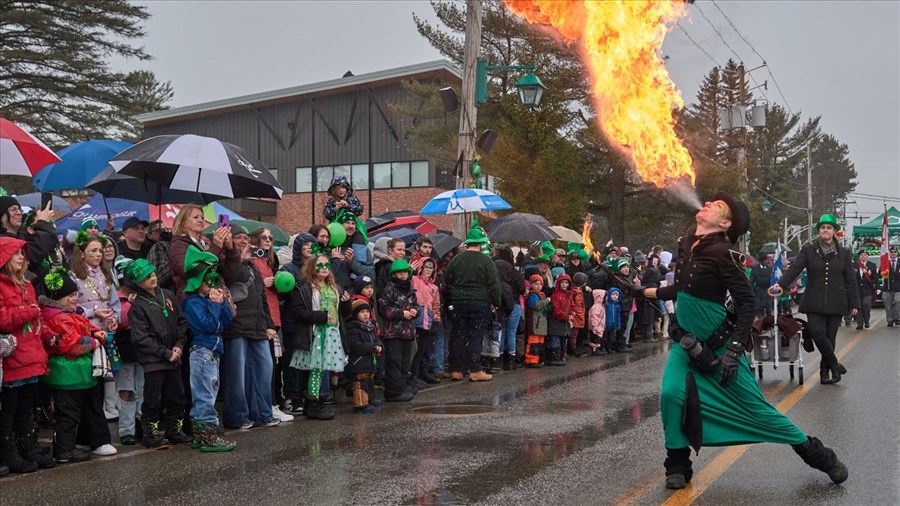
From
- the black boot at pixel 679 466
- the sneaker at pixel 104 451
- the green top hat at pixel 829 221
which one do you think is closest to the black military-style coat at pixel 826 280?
the green top hat at pixel 829 221

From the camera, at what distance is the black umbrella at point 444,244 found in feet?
47.7

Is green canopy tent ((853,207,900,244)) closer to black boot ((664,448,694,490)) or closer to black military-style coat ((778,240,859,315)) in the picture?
black military-style coat ((778,240,859,315))

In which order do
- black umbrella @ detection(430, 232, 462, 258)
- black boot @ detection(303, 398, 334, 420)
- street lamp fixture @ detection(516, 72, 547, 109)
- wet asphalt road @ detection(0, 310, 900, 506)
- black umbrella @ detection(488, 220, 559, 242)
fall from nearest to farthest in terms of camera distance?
wet asphalt road @ detection(0, 310, 900, 506) < black boot @ detection(303, 398, 334, 420) < black umbrella @ detection(430, 232, 462, 258) < black umbrella @ detection(488, 220, 559, 242) < street lamp fixture @ detection(516, 72, 547, 109)

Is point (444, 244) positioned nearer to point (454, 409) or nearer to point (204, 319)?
point (454, 409)

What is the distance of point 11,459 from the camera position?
278 inches

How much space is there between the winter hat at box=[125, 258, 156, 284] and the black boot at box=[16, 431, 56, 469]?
1.50 m

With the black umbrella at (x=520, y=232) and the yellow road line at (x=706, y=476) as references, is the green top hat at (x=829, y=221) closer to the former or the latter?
the yellow road line at (x=706, y=476)

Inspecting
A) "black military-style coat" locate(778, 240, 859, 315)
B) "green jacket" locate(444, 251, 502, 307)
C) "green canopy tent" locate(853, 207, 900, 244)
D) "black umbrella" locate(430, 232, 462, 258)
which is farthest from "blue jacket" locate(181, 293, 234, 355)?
"green canopy tent" locate(853, 207, 900, 244)

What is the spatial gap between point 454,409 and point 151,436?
130 inches

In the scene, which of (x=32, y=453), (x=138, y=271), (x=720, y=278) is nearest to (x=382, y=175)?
(x=138, y=271)

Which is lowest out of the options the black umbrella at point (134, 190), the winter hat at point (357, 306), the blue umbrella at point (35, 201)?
the winter hat at point (357, 306)

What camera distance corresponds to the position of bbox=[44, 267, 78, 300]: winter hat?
7.63 m

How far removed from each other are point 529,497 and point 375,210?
3800cm

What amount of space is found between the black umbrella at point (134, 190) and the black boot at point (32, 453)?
4.34 metres
